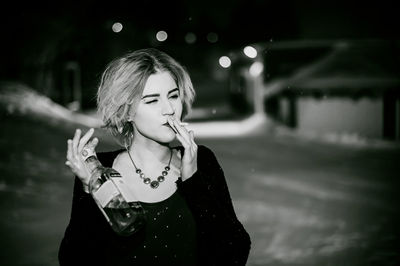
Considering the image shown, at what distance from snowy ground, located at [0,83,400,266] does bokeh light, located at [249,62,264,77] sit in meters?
11.6

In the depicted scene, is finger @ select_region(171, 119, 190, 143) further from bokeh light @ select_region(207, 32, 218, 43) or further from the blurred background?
bokeh light @ select_region(207, 32, 218, 43)

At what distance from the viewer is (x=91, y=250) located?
6.82 ft

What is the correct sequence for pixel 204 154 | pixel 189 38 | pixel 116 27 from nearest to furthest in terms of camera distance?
pixel 204 154, pixel 116 27, pixel 189 38

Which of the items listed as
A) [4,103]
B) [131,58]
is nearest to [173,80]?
[131,58]

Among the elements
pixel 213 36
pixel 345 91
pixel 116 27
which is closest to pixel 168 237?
pixel 345 91

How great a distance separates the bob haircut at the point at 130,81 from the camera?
2125 millimetres

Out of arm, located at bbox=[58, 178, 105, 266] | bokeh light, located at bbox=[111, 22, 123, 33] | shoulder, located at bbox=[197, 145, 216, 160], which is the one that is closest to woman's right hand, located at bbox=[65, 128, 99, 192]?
arm, located at bbox=[58, 178, 105, 266]

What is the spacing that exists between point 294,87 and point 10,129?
1247 cm

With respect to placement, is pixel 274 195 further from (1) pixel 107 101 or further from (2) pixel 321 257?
(1) pixel 107 101

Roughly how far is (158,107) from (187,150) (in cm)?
28

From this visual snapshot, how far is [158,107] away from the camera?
7.06 ft

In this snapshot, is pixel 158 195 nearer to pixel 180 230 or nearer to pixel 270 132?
pixel 180 230

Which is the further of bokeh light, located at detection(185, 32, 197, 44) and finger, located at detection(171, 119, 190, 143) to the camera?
bokeh light, located at detection(185, 32, 197, 44)

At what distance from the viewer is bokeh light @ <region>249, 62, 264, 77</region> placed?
24900mm
